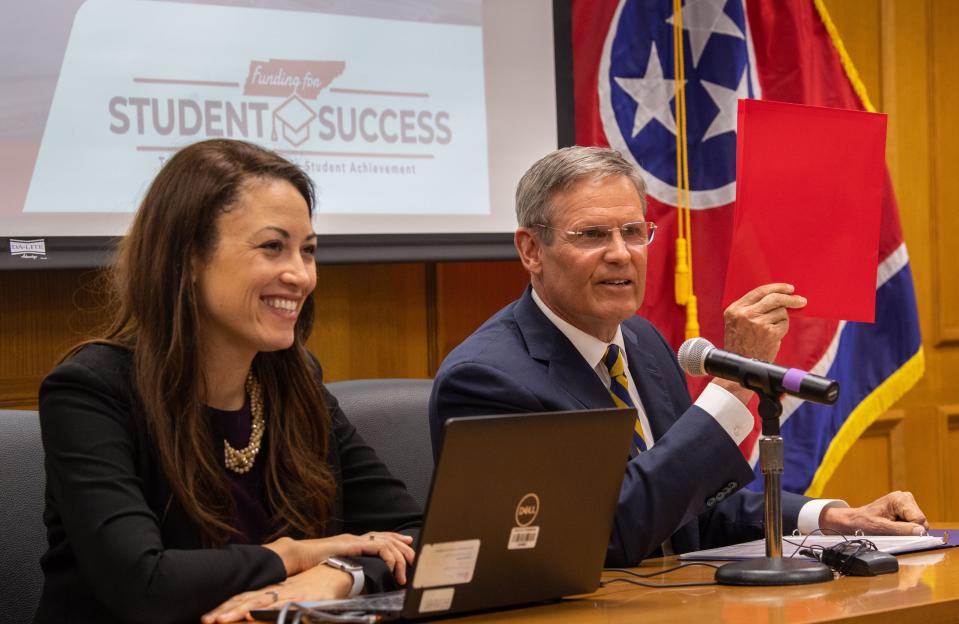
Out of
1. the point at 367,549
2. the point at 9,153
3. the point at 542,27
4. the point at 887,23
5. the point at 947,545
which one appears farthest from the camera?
the point at 887,23

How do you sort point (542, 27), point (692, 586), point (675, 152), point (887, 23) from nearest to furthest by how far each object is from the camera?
1. point (692, 586)
2. point (542, 27)
3. point (675, 152)
4. point (887, 23)

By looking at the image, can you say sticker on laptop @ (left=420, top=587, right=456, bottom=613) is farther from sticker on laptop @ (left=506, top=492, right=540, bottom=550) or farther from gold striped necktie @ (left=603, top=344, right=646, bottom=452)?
gold striped necktie @ (left=603, top=344, right=646, bottom=452)

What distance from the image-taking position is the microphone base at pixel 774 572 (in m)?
1.68

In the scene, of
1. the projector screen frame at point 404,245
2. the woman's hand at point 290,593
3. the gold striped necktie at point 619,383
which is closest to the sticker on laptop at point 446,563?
the woman's hand at point 290,593

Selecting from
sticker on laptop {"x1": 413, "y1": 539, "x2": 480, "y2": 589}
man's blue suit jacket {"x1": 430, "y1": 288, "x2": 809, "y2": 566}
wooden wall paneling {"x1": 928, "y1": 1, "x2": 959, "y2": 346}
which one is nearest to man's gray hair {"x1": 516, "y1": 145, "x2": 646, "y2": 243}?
man's blue suit jacket {"x1": 430, "y1": 288, "x2": 809, "y2": 566}

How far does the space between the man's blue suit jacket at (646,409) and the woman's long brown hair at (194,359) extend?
268 mm

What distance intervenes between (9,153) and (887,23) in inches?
121

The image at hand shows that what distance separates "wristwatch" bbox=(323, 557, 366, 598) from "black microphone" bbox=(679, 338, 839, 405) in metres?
0.59

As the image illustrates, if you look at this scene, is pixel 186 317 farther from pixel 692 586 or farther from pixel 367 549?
pixel 692 586

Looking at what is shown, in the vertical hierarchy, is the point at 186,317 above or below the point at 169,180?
below

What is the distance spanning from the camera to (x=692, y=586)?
171cm

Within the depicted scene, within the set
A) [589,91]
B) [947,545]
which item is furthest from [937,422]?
[947,545]

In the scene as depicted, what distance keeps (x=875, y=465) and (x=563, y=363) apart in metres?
2.50

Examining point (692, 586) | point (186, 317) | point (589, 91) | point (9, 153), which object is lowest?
point (692, 586)
